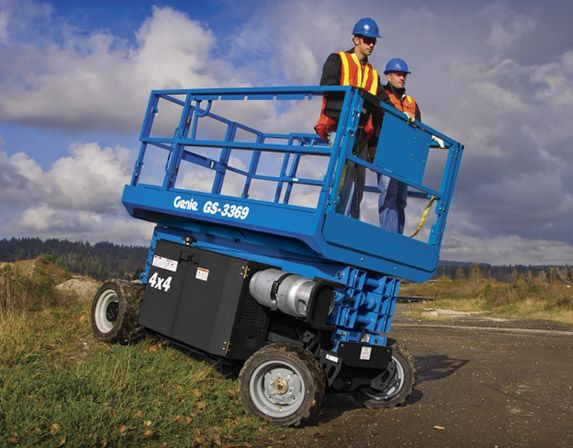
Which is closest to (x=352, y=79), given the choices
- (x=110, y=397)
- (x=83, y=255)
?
(x=110, y=397)

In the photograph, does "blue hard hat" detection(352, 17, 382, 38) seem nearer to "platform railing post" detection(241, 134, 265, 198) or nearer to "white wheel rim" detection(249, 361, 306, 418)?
"platform railing post" detection(241, 134, 265, 198)

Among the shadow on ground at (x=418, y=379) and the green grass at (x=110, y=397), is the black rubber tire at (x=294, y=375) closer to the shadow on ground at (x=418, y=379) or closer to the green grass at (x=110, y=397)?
the green grass at (x=110, y=397)

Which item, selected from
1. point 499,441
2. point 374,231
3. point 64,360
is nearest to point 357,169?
point 374,231

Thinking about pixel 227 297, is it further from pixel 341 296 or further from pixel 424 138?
pixel 424 138

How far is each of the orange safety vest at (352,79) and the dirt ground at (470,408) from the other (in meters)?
2.72

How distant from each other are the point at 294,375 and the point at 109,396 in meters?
1.55

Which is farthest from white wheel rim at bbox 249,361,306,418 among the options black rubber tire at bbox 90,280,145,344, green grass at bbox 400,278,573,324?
green grass at bbox 400,278,573,324

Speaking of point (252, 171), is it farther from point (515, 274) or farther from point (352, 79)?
point (515, 274)

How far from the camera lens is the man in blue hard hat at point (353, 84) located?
18.5 feet

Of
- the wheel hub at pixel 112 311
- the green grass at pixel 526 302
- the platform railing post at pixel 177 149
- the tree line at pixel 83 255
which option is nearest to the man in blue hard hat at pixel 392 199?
the platform railing post at pixel 177 149

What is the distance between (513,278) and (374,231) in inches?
988

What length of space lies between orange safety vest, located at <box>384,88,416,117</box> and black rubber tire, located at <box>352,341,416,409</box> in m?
2.62

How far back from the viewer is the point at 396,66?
269 inches

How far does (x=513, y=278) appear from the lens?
1131 inches
